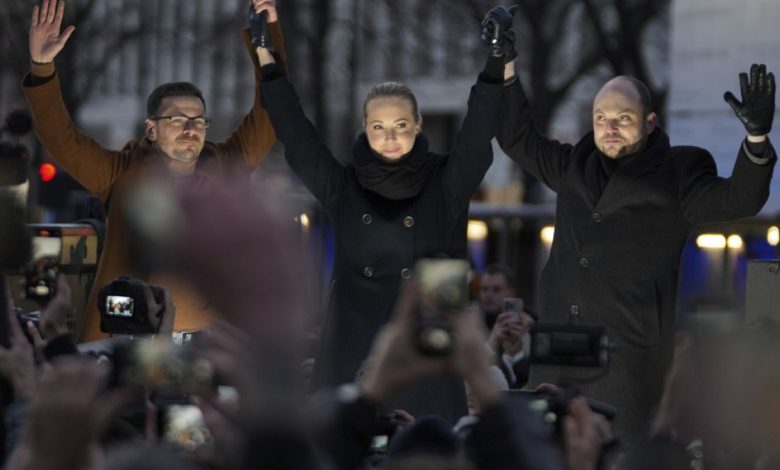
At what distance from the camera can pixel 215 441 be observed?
3.24 m

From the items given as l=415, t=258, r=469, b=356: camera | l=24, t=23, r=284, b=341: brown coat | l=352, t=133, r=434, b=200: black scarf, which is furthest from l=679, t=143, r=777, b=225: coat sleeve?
l=415, t=258, r=469, b=356: camera

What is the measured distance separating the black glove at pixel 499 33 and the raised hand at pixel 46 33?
138cm

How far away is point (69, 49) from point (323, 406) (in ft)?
76.4

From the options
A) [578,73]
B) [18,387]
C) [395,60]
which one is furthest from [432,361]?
[395,60]

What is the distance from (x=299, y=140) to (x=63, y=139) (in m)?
0.85

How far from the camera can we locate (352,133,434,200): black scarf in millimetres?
5664

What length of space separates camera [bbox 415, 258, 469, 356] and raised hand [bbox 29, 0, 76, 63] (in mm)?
2650

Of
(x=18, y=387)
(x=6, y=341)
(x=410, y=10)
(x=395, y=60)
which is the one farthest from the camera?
(x=395, y=60)

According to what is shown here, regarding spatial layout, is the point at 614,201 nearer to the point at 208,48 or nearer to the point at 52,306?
the point at 52,306

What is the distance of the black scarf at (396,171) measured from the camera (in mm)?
5664

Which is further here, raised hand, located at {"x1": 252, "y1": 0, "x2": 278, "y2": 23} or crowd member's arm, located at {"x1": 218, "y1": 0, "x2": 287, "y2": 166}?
crowd member's arm, located at {"x1": 218, "y1": 0, "x2": 287, "y2": 166}

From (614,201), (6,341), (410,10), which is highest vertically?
(410,10)

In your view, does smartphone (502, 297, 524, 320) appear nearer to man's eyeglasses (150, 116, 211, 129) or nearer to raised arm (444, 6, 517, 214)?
raised arm (444, 6, 517, 214)

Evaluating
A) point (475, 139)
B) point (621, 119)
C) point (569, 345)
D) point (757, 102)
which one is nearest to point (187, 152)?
point (475, 139)
